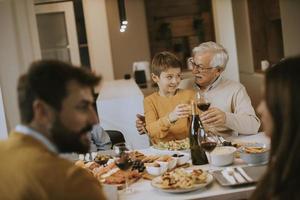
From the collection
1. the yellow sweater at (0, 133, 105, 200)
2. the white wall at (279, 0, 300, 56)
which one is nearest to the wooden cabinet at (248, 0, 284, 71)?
the white wall at (279, 0, 300, 56)

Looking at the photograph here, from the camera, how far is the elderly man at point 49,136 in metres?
1.05

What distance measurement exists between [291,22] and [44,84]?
3.86 metres

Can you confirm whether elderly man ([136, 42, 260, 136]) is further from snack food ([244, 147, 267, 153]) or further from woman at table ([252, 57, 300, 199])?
woman at table ([252, 57, 300, 199])

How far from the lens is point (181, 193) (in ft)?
5.32

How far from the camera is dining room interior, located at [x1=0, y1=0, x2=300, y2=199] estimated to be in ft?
10.5

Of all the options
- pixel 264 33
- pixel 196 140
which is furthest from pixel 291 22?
pixel 196 140

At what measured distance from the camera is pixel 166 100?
8.70ft

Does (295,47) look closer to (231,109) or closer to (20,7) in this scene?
(231,109)

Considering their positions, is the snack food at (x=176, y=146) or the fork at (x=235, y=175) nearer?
the fork at (x=235, y=175)

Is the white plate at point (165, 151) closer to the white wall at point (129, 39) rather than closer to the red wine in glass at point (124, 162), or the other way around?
the red wine in glass at point (124, 162)

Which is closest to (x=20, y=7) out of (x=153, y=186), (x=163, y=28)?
(x=153, y=186)

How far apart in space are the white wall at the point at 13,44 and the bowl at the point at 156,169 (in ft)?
5.39

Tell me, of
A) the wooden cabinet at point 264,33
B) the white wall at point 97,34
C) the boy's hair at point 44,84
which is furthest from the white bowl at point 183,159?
the white wall at point 97,34

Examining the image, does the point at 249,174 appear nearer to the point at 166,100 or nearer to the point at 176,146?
the point at 176,146
